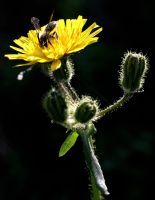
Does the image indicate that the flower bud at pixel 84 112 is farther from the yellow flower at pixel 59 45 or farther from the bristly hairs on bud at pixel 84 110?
the yellow flower at pixel 59 45

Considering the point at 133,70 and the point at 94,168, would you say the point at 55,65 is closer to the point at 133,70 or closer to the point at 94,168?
the point at 133,70

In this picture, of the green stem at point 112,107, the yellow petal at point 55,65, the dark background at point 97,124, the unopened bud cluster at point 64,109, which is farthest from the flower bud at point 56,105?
the dark background at point 97,124

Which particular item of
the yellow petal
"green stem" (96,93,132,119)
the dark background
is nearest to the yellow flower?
the yellow petal

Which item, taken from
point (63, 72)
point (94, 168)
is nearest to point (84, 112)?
point (94, 168)

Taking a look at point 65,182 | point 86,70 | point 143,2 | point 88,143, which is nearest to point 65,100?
point 88,143

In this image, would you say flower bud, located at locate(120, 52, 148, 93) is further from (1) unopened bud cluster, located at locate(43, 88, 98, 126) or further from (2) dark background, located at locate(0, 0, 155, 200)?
(2) dark background, located at locate(0, 0, 155, 200)
